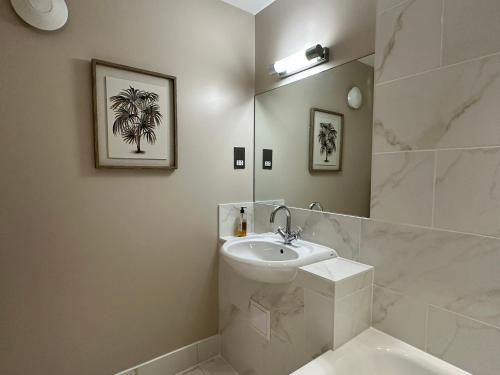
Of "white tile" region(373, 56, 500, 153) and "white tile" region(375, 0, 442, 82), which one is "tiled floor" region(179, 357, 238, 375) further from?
"white tile" region(375, 0, 442, 82)

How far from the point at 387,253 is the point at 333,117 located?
0.76 meters

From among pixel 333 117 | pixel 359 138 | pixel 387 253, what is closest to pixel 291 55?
pixel 333 117

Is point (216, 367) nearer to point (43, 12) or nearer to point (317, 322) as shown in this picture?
point (317, 322)

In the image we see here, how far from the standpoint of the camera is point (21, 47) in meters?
1.17

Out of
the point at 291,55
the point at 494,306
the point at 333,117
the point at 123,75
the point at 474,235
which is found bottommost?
the point at 494,306

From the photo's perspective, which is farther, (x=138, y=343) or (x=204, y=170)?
(x=204, y=170)

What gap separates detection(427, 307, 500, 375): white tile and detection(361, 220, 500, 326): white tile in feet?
0.12

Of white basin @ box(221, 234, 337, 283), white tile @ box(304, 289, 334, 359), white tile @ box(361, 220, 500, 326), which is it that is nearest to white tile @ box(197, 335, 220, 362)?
white basin @ box(221, 234, 337, 283)

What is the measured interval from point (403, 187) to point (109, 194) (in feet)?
4.64

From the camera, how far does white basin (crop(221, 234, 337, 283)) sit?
120 centimetres

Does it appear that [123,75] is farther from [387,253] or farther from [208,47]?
[387,253]

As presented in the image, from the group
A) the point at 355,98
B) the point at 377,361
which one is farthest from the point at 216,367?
the point at 355,98

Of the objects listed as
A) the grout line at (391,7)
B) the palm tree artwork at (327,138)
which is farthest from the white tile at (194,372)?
the grout line at (391,7)

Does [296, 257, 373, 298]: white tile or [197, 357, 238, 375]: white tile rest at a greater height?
[296, 257, 373, 298]: white tile
